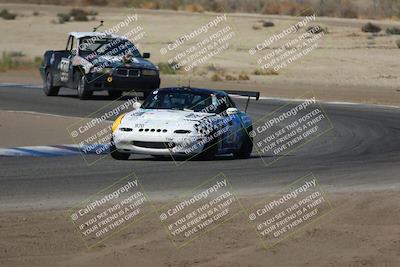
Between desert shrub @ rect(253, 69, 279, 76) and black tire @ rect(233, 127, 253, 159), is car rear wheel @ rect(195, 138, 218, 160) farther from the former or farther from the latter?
desert shrub @ rect(253, 69, 279, 76)

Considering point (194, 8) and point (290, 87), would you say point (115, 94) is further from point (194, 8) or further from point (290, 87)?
point (194, 8)

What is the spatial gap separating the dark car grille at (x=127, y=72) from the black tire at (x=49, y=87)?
268 cm

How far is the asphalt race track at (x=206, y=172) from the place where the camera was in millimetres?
14336

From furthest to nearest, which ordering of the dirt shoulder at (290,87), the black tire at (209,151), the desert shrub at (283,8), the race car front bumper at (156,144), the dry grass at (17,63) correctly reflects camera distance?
the desert shrub at (283,8) < the dry grass at (17,63) < the dirt shoulder at (290,87) < the black tire at (209,151) < the race car front bumper at (156,144)

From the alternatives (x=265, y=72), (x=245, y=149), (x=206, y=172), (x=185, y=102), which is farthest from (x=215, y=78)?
(x=206, y=172)

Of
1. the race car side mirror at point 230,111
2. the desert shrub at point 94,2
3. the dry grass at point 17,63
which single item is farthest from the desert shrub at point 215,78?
the desert shrub at point 94,2

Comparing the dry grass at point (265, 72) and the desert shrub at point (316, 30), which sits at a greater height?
the dry grass at point (265, 72)

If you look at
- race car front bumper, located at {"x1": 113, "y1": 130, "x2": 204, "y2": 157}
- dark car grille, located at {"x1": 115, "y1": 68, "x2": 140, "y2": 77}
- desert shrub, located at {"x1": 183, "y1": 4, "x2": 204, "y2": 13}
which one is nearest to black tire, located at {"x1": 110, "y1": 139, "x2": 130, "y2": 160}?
race car front bumper, located at {"x1": 113, "y1": 130, "x2": 204, "y2": 157}

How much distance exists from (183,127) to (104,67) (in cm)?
1260

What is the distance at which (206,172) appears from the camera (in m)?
16.6

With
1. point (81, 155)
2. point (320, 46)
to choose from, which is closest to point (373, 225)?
point (81, 155)

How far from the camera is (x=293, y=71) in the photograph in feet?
153

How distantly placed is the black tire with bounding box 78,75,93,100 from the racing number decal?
18.7 inches

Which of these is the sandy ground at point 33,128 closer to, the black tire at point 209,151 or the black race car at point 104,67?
the black tire at point 209,151
